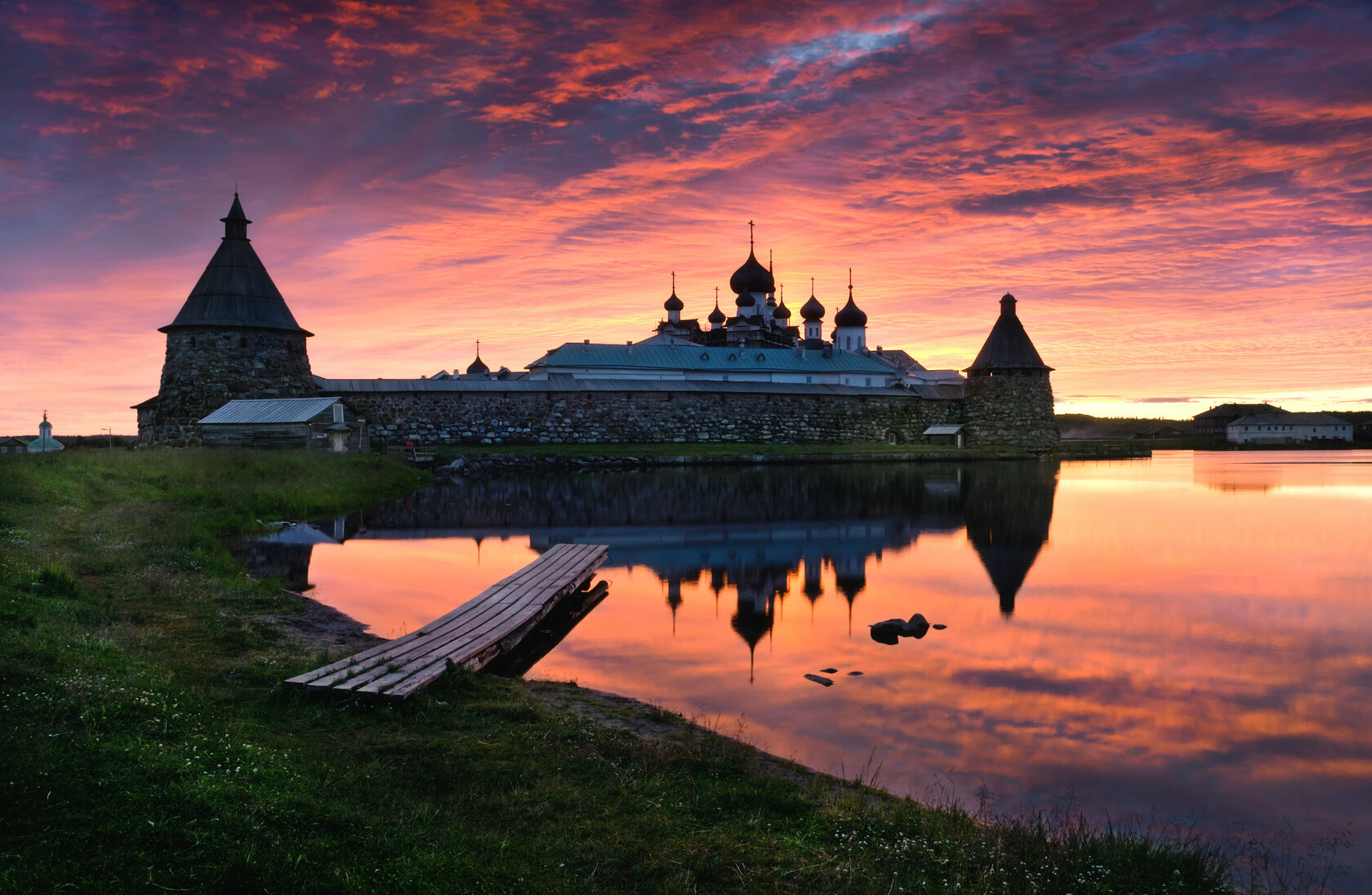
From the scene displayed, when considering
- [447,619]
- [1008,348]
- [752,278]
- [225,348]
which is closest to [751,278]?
[752,278]

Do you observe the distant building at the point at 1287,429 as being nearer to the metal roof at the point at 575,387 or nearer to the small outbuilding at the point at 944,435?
the small outbuilding at the point at 944,435

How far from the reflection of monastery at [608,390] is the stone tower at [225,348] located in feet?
0.18

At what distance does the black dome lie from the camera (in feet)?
191

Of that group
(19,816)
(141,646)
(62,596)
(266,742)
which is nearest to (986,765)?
(266,742)

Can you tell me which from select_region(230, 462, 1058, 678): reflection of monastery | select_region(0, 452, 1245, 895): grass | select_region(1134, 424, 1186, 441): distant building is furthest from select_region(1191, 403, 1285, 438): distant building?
select_region(0, 452, 1245, 895): grass

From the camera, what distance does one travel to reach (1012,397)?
156 ft

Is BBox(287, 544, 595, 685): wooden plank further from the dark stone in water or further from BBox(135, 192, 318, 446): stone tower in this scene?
BBox(135, 192, 318, 446): stone tower

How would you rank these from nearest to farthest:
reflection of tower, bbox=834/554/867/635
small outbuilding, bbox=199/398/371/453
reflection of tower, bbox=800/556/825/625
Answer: reflection of tower, bbox=800/556/825/625 < reflection of tower, bbox=834/554/867/635 < small outbuilding, bbox=199/398/371/453

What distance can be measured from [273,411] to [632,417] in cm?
1571

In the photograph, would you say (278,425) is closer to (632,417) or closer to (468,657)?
(632,417)

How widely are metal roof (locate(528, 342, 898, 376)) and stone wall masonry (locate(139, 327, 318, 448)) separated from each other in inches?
651

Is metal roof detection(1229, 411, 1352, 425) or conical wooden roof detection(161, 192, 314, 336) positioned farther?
metal roof detection(1229, 411, 1352, 425)

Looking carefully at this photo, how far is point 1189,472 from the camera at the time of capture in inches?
1329

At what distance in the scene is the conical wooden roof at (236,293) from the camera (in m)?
31.3
